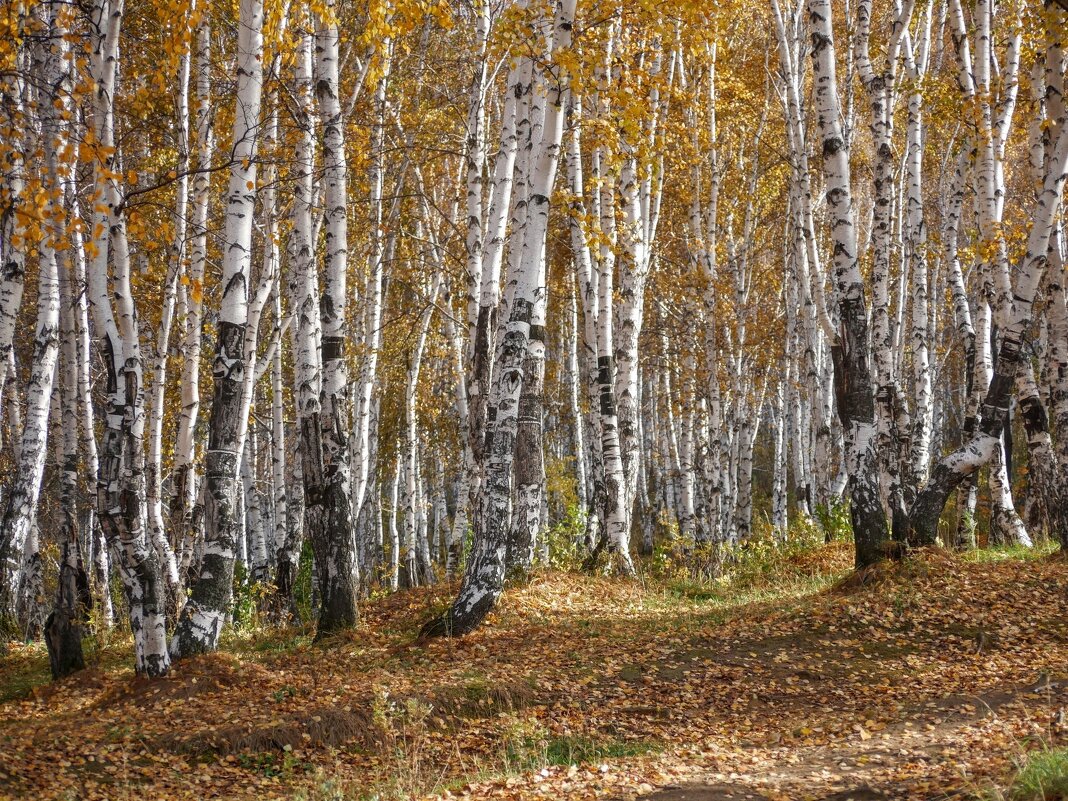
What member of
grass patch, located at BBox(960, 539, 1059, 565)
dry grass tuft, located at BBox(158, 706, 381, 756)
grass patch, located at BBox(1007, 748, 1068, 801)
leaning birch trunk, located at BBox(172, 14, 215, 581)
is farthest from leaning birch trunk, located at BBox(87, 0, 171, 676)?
grass patch, located at BBox(960, 539, 1059, 565)

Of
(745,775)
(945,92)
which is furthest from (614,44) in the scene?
(745,775)

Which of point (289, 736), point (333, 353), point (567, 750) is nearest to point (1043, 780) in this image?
point (567, 750)

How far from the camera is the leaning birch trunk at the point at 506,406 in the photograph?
9141 mm

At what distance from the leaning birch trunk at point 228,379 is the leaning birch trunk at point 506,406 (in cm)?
227

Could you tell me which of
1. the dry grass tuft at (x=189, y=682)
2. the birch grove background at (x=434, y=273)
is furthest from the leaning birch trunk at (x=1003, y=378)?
the dry grass tuft at (x=189, y=682)

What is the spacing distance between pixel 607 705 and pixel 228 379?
4537mm

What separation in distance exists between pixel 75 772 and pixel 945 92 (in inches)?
452

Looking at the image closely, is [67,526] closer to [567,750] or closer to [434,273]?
[567,750]

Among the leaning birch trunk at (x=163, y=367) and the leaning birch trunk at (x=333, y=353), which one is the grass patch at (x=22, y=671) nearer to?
the leaning birch trunk at (x=163, y=367)

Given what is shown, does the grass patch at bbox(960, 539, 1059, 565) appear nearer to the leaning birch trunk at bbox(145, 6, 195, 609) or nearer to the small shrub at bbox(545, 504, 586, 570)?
the small shrub at bbox(545, 504, 586, 570)

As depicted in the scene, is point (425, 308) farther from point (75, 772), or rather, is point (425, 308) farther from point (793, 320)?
point (75, 772)

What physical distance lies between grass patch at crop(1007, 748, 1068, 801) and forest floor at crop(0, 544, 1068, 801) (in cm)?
11

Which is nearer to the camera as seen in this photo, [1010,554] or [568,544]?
[1010,554]

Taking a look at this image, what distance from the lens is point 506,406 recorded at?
9266mm
